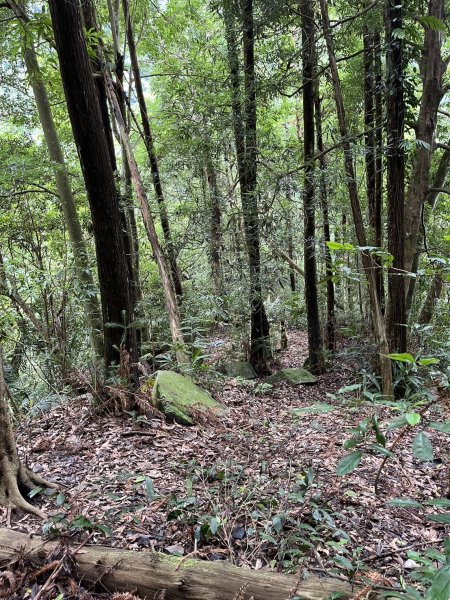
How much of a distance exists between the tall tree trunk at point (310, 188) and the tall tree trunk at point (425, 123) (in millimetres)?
1618

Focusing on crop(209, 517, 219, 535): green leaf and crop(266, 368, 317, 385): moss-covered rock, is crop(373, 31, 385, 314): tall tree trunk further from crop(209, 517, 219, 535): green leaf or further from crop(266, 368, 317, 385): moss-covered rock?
crop(209, 517, 219, 535): green leaf

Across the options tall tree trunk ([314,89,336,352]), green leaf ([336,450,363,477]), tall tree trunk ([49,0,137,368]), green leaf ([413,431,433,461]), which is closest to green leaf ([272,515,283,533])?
green leaf ([336,450,363,477])

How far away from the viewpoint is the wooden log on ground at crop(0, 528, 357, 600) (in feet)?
6.38

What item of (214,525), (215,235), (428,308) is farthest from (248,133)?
(214,525)

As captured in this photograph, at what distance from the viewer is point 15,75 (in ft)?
27.5

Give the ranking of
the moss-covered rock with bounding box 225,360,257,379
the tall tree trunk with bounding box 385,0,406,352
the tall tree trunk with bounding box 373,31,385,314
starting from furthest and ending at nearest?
1. the moss-covered rock with bounding box 225,360,257,379
2. the tall tree trunk with bounding box 373,31,385,314
3. the tall tree trunk with bounding box 385,0,406,352

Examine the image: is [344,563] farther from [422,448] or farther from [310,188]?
[310,188]

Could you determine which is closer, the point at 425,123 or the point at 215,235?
the point at 425,123

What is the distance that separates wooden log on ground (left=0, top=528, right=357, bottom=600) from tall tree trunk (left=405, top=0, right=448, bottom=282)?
5.79 meters

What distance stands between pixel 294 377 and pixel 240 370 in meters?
1.18

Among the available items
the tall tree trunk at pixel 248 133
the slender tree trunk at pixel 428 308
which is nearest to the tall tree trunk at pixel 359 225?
the tall tree trunk at pixel 248 133

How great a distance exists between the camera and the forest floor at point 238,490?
2.45 m

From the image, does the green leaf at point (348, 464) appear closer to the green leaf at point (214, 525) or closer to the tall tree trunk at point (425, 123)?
the green leaf at point (214, 525)

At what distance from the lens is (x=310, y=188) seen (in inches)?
287
